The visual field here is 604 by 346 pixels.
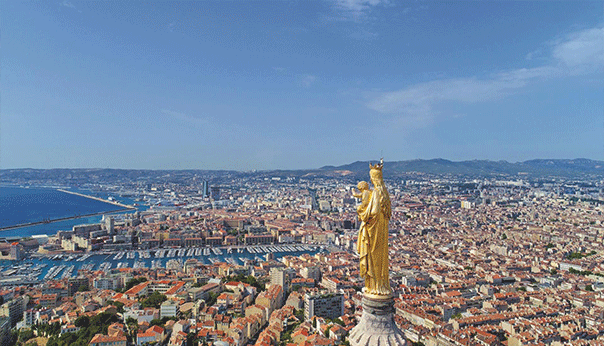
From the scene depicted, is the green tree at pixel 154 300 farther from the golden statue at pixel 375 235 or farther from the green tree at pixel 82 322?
the golden statue at pixel 375 235

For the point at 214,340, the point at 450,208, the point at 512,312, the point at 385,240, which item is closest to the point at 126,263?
the point at 214,340

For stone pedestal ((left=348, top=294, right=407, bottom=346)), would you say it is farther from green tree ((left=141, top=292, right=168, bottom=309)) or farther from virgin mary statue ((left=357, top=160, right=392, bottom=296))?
green tree ((left=141, top=292, right=168, bottom=309))

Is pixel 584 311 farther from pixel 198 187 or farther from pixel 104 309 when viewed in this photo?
pixel 198 187

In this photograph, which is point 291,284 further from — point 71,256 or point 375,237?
point 71,256

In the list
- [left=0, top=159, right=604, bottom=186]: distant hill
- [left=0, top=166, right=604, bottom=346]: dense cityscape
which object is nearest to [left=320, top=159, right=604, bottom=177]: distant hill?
[left=0, top=159, right=604, bottom=186]: distant hill

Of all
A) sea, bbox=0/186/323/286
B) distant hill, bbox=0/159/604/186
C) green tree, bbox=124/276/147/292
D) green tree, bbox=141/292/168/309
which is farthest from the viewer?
distant hill, bbox=0/159/604/186

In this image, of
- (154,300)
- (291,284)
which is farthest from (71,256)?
(291,284)
